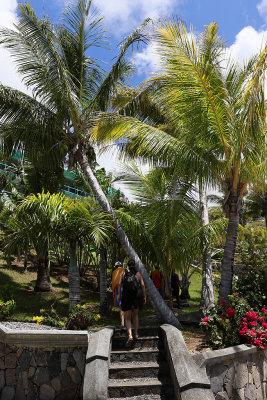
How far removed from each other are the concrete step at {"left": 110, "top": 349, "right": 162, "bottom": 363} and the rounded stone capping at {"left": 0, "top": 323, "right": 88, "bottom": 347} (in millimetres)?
588

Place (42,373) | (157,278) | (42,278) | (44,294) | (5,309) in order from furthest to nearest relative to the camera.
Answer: (42,278), (44,294), (157,278), (5,309), (42,373)

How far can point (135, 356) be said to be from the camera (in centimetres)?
Answer: 649

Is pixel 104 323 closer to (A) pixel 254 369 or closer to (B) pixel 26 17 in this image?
(A) pixel 254 369

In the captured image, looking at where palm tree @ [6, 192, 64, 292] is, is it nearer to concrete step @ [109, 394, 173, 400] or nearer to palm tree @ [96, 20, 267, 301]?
palm tree @ [96, 20, 267, 301]

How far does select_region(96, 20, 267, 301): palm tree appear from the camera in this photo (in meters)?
7.74

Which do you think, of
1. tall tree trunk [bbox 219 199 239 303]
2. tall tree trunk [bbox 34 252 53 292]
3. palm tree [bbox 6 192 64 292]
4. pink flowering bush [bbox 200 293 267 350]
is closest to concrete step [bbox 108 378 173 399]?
pink flowering bush [bbox 200 293 267 350]

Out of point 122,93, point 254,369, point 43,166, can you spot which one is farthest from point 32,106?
point 254,369

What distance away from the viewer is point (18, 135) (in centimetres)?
1019

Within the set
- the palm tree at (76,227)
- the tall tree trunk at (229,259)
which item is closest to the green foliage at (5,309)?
the palm tree at (76,227)

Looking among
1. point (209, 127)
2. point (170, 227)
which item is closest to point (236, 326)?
point (170, 227)

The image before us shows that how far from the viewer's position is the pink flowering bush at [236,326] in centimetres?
657

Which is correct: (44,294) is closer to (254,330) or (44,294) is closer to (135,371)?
(135,371)

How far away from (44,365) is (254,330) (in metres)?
3.84

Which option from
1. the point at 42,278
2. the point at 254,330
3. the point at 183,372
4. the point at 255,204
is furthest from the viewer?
the point at 255,204
